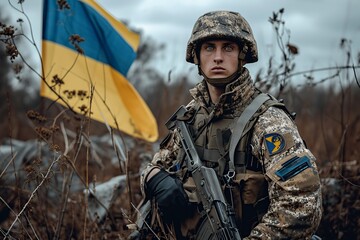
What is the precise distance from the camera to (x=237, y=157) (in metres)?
2.75

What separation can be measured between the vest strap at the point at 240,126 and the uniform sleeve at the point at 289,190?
0.17m

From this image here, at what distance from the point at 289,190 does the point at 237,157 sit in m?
0.38

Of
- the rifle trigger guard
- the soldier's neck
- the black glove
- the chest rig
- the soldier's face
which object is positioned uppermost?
the soldier's face

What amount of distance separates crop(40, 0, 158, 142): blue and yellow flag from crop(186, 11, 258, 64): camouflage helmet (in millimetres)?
1719

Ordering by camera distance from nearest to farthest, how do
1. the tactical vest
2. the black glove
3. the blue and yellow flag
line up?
the tactical vest, the black glove, the blue and yellow flag

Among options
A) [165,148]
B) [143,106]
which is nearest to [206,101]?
[165,148]

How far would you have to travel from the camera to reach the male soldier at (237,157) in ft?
8.20

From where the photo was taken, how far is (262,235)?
2520 millimetres

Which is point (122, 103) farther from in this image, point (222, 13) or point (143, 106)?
point (222, 13)

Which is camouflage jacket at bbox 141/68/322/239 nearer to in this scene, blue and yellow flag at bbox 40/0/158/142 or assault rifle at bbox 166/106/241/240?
assault rifle at bbox 166/106/241/240

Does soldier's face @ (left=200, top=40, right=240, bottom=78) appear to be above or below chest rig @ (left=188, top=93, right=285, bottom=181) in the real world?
above

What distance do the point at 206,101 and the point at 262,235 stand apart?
98 cm

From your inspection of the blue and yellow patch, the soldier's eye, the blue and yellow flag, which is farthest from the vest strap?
the blue and yellow flag

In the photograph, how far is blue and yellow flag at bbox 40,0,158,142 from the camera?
4734 millimetres
